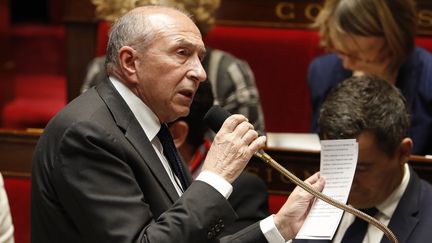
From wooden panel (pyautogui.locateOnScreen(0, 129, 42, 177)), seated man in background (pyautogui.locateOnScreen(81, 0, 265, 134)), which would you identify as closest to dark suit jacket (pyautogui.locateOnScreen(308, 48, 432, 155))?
seated man in background (pyautogui.locateOnScreen(81, 0, 265, 134))

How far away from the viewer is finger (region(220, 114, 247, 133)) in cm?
122

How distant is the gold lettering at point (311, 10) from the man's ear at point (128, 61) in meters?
1.43

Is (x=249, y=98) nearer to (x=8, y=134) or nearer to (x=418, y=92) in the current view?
(x=418, y=92)

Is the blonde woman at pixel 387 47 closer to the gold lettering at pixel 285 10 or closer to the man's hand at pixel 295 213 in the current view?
the gold lettering at pixel 285 10

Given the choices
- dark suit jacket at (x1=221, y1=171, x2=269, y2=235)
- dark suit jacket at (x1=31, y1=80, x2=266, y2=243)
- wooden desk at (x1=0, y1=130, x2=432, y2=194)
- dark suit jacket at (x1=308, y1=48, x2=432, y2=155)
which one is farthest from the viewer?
dark suit jacket at (x1=308, y1=48, x2=432, y2=155)

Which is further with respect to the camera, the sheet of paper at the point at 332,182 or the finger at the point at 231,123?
the sheet of paper at the point at 332,182

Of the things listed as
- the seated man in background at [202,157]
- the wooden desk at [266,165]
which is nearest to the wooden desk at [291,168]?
the wooden desk at [266,165]

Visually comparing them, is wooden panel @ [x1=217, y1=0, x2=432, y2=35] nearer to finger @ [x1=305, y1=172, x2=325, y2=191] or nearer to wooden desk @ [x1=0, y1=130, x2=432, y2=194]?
wooden desk @ [x1=0, y1=130, x2=432, y2=194]

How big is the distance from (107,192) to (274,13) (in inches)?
61.4

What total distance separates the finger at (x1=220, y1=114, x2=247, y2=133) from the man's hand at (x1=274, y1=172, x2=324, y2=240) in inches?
9.0

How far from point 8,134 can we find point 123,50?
2.84ft

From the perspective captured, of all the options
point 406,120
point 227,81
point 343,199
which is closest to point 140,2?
point 227,81

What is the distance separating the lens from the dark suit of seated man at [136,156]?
1.18 metres

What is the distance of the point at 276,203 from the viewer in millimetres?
1959
